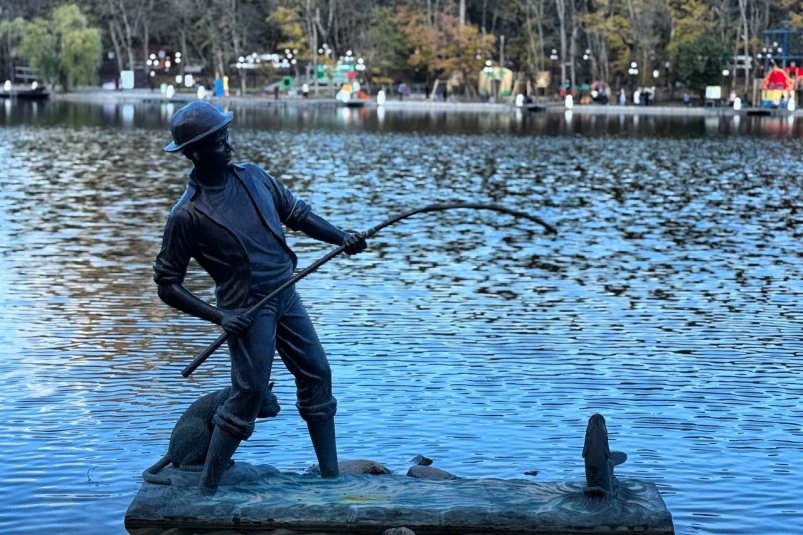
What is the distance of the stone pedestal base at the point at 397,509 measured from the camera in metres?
9.30

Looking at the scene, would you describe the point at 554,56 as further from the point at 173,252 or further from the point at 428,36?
the point at 173,252

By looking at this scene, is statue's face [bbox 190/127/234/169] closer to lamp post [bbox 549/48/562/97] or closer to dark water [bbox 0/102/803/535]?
dark water [bbox 0/102/803/535]

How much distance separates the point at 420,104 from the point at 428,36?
8.42m

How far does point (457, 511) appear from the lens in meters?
9.35

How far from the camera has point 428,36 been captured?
11112 cm

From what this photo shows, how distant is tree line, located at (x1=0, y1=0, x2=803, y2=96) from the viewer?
345 ft

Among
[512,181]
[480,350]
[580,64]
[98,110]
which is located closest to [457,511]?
[480,350]

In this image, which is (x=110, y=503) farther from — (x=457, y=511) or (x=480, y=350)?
(x=480, y=350)

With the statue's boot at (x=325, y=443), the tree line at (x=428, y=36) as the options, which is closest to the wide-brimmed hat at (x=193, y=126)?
the statue's boot at (x=325, y=443)

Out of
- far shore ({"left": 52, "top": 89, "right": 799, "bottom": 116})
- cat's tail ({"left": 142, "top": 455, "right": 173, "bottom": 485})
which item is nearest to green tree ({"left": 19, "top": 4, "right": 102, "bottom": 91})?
far shore ({"left": 52, "top": 89, "right": 799, "bottom": 116})

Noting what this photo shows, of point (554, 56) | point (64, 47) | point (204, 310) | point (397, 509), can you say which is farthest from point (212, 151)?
point (64, 47)

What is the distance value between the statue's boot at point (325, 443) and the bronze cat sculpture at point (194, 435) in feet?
0.92

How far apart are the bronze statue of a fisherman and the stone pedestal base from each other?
0.87ft

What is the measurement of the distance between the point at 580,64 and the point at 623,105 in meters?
23.3
